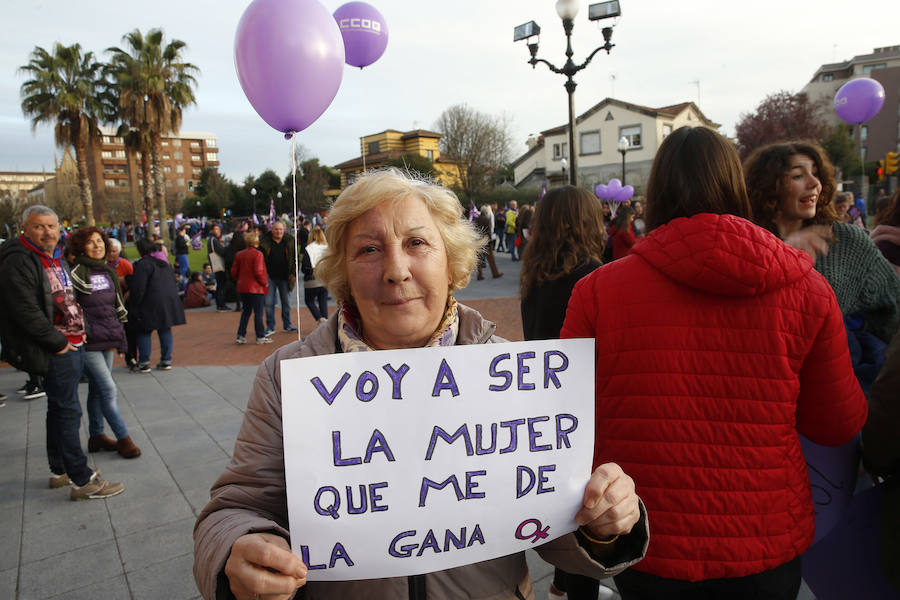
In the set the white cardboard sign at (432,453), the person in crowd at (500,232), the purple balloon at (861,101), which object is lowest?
the white cardboard sign at (432,453)

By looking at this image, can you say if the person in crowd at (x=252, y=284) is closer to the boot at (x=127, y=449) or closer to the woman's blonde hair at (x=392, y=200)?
the boot at (x=127, y=449)

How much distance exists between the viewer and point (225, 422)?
17.8 feet

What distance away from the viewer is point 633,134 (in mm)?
41531

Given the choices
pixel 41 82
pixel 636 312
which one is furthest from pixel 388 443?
pixel 41 82

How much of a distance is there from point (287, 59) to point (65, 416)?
2.99 meters

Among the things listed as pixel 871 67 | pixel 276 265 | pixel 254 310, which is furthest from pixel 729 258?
pixel 871 67

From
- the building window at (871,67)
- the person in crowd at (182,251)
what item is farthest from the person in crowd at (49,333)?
the building window at (871,67)

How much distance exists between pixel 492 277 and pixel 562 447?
14.3 meters

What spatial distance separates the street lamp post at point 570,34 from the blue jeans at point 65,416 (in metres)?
9.37

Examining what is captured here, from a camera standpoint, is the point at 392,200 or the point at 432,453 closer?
the point at 432,453

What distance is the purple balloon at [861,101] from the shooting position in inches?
388

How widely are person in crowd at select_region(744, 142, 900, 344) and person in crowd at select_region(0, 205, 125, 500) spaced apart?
447cm

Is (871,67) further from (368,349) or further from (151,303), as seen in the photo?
(368,349)

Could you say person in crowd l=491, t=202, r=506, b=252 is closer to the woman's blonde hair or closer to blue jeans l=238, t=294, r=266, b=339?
blue jeans l=238, t=294, r=266, b=339
